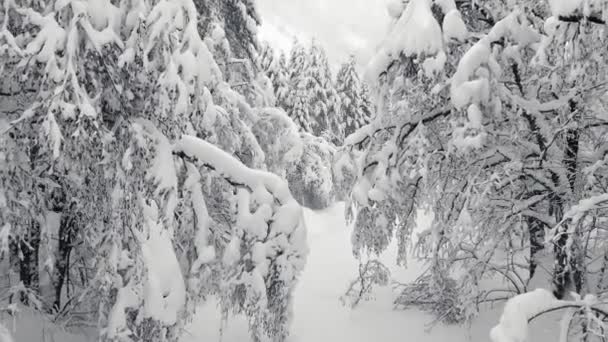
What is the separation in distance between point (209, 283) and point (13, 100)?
299cm

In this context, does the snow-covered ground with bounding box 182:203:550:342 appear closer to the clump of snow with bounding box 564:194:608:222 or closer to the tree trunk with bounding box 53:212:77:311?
the tree trunk with bounding box 53:212:77:311

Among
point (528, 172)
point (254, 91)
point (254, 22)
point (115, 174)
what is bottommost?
point (115, 174)

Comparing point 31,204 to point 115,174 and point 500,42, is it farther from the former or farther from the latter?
point 500,42

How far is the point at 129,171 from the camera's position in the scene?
478 centimetres

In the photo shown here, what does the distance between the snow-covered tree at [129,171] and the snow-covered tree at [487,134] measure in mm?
2075

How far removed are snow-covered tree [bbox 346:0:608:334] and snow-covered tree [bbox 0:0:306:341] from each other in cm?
207

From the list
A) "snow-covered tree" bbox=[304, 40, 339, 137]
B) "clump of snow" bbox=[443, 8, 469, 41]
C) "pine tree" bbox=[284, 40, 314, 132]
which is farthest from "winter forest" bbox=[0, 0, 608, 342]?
"snow-covered tree" bbox=[304, 40, 339, 137]

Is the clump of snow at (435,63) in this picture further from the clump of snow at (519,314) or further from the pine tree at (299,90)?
the pine tree at (299,90)

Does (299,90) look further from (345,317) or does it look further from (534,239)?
(534,239)

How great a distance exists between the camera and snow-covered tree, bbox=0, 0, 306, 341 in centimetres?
432

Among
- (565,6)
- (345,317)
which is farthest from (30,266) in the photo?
(565,6)

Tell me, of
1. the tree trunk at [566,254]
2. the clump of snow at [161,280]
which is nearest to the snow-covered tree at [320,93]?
the tree trunk at [566,254]

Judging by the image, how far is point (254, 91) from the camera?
34.9ft

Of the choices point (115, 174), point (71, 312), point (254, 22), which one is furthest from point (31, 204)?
point (254, 22)
